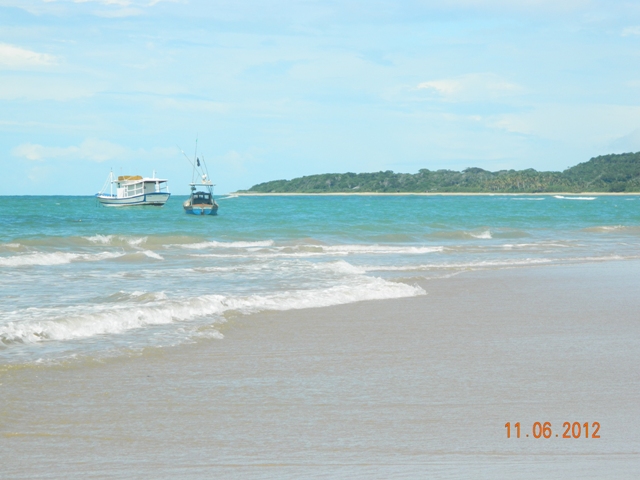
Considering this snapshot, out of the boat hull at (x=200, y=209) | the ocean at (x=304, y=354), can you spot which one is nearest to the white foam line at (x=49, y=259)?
the ocean at (x=304, y=354)

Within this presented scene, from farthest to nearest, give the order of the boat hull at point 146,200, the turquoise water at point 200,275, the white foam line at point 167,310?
the boat hull at point 146,200, the turquoise water at point 200,275, the white foam line at point 167,310

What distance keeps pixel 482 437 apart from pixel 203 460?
2.00 metres

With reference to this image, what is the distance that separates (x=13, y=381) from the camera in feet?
21.4

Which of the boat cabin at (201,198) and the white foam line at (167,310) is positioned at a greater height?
the boat cabin at (201,198)

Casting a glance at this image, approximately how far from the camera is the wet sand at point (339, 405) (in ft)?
15.3

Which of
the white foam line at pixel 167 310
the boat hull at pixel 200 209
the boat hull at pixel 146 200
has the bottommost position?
the white foam line at pixel 167 310

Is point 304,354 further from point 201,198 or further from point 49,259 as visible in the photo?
point 201,198

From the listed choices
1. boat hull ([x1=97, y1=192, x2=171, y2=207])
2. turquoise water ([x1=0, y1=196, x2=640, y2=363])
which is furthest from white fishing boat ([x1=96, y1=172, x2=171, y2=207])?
turquoise water ([x1=0, y1=196, x2=640, y2=363])

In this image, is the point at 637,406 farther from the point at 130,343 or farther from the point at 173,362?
the point at 130,343

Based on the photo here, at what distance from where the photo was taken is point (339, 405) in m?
5.86

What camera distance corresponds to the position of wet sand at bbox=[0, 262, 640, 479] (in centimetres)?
466

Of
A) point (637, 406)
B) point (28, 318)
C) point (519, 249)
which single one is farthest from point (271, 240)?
point (637, 406)

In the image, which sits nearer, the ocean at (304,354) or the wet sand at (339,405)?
the wet sand at (339,405)

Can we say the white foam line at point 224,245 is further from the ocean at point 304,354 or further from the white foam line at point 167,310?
the white foam line at point 167,310
